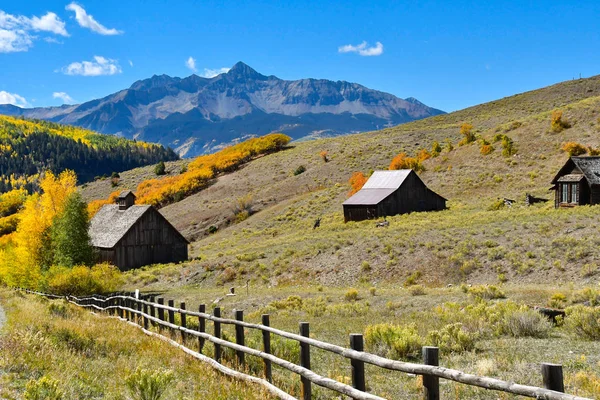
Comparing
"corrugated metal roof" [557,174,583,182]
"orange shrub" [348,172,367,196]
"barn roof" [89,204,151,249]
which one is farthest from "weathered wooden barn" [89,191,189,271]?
"corrugated metal roof" [557,174,583,182]

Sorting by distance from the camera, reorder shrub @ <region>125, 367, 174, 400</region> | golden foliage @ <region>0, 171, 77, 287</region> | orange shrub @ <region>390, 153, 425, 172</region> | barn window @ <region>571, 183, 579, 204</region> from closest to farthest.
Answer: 1. shrub @ <region>125, 367, 174, 400</region>
2. golden foliage @ <region>0, 171, 77, 287</region>
3. barn window @ <region>571, 183, 579, 204</region>
4. orange shrub @ <region>390, 153, 425, 172</region>

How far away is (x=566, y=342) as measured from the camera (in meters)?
12.2

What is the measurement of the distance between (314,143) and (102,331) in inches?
4010

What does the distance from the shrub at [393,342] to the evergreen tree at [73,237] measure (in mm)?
29858

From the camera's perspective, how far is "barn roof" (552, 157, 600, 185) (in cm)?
4184

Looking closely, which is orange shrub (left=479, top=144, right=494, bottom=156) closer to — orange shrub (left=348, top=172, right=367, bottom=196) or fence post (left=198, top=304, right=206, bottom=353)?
orange shrub (left=348, top=172, right=367, bottom=196)

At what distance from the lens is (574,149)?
Result: 60.7m

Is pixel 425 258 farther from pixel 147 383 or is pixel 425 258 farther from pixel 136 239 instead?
pixel 136 239

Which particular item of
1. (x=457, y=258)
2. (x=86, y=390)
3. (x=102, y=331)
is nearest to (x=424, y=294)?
(x=457, y=258)

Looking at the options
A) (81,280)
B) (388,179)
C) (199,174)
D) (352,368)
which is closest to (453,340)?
(352,368)

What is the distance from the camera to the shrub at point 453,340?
38.8ft

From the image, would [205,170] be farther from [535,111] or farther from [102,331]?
[102,331]

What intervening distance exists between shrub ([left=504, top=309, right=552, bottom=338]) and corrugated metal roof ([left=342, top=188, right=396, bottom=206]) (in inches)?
1578

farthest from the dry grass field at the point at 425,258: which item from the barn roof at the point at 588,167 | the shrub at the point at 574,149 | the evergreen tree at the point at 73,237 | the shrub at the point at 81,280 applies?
the evergreen tree at the point at 73,237
